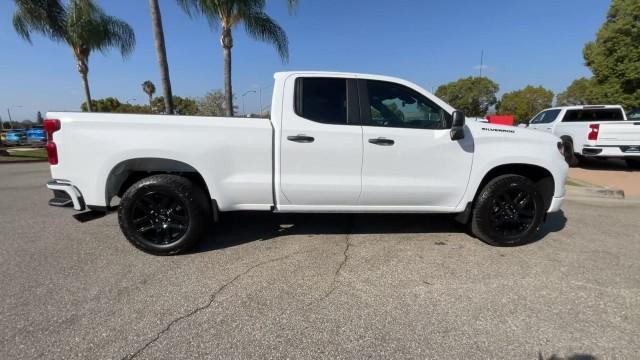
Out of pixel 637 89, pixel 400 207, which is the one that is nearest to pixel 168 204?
pixel 400 207

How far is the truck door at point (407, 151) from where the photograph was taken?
3391 millimetres

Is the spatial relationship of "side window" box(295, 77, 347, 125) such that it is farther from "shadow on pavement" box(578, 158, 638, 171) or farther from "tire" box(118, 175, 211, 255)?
"shadow on pavement" box(578, 158, 638, 171)

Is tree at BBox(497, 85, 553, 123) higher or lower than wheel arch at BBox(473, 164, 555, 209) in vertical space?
higher

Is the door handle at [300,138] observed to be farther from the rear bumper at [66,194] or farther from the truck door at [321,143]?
the rear bumper at [66,194]

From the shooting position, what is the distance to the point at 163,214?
338cm

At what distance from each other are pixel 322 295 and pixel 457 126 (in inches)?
84.6

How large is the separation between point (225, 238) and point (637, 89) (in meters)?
25.0

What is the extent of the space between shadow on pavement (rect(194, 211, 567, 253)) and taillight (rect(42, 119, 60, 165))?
1654mm

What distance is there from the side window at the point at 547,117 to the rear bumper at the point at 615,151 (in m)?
2.47

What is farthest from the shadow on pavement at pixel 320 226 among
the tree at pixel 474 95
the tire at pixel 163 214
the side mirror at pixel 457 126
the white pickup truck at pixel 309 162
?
the tree at pixel 474 95

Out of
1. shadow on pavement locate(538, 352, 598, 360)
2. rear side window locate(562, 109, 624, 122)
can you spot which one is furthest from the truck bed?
rear side window locate(562, 109, 624, 122)

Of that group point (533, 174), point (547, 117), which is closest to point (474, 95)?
point (547, 117)

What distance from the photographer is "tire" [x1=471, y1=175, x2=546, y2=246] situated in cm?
361

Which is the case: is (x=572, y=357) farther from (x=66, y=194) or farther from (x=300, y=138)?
(x=66, y=194)
